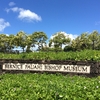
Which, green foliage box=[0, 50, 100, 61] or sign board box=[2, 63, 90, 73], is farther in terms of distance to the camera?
green foliage box=[0, 50, 100, 61]

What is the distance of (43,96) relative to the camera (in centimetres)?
449

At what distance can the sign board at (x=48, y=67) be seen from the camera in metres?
10.7

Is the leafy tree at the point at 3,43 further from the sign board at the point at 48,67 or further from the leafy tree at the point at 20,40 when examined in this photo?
the sign board at the point at 48,67

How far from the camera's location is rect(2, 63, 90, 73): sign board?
10.7 m

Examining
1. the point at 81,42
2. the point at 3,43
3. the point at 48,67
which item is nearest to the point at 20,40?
the point at 3,43

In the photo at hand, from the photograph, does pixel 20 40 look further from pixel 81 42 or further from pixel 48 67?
pixel 48 67

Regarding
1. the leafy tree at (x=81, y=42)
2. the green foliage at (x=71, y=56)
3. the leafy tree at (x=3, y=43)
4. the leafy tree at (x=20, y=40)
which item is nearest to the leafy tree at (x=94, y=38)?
the leafy tree at (x=81, y=42)

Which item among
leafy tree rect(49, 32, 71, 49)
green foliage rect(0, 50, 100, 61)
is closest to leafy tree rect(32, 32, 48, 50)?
leafy tree rect(49, 32, 71, 49)

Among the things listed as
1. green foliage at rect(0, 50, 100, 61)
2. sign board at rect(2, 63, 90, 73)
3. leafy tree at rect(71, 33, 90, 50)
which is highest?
leafy tree at rect(71, 33, 90, 50)

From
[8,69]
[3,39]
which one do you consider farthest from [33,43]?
[8,69]

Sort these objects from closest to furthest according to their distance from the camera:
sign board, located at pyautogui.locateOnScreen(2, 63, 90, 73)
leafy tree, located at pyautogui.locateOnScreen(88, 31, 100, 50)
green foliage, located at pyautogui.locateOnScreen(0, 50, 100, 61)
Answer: sign board, located at pyautogui.locateOnScreen(2, 63, 90, 73), green foliage, located at pyautogui.locateOnScreen(0, 50, 100, 61), leafy tree, located at pyautogui.locateOnScreen(88, 31, 100, 50)

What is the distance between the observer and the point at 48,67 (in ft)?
38.1

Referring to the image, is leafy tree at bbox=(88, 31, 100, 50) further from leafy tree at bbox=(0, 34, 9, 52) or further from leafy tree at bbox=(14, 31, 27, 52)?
leafy tree at bbox=(0, 34, 9, 52)

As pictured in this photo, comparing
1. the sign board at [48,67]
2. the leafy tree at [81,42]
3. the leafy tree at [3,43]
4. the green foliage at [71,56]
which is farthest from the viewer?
the leafy tree at [3,43]
